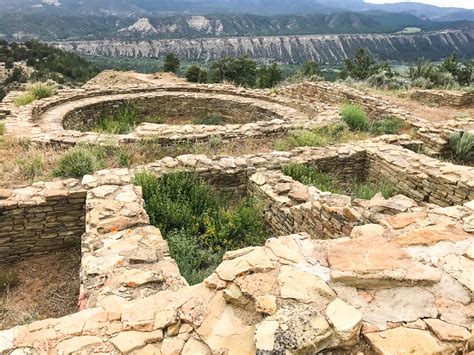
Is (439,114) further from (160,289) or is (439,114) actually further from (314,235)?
(160,289)

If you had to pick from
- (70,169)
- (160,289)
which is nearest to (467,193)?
(160,289)

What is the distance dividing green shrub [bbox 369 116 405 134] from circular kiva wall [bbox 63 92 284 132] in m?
3.19

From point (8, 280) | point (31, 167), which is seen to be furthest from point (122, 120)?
point (8, 280)

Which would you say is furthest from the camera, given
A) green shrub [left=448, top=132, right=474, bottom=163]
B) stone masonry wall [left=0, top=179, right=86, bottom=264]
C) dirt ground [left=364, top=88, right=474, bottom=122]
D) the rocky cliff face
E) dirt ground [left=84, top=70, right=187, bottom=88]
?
the rocky cliff face

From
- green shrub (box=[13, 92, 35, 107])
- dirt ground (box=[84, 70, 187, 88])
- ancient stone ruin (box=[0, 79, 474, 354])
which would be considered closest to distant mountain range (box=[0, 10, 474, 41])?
dirt ground (box=[84, 70, 187, 88])

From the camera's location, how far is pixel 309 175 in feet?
21.5

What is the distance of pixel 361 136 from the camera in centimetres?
941

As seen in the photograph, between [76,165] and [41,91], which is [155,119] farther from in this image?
[76,165]

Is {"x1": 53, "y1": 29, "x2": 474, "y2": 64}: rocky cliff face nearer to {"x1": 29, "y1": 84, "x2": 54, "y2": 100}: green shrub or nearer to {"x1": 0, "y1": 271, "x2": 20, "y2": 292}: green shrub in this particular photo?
{"x1": 29, "y1": 84, "x2": 54, "y2": 100}: green shrub

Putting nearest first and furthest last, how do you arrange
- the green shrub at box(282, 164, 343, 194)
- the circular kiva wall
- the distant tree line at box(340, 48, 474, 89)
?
the green shrub at box(282, 164, 343, 194) < the circular kiva wall < the distant tree line at box(340, 48, 474, 89)

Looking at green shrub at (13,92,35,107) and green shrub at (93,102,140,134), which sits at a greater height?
green shrub at (13,92,35,107)

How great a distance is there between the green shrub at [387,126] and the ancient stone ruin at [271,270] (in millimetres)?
3363

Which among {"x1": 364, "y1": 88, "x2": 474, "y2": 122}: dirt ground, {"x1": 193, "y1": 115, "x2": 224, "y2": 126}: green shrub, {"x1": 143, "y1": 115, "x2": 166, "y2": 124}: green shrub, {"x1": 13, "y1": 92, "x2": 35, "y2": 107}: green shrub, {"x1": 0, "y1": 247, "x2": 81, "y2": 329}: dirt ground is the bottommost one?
{"x1": 143, "y1": 115, "x2": 166, "y2": 124}: green shrub

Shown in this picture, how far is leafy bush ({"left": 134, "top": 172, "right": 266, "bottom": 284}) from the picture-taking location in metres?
4.66
